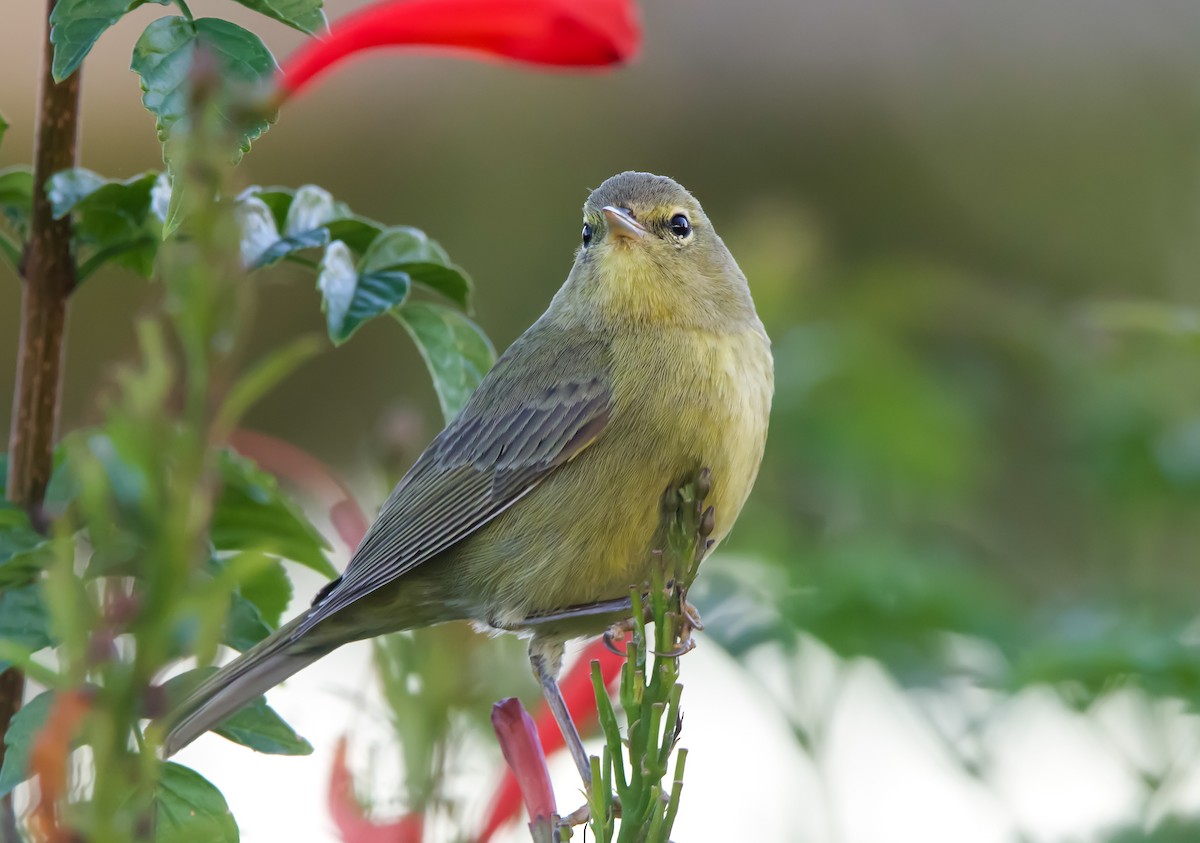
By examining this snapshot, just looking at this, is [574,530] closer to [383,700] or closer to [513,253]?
[383,700]

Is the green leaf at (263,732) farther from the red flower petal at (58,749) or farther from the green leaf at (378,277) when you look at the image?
the red flower petal at (58,749)

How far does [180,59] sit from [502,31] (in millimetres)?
418

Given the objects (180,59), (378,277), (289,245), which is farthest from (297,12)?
(378,277)

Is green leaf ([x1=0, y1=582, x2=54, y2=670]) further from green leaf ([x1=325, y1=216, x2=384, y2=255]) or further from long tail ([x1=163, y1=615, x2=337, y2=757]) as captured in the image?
green leaf ([x1=325, y1=216, x2=384, y2=255])

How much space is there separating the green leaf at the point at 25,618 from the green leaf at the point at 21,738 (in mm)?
89

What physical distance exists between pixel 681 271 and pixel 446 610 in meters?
0.97

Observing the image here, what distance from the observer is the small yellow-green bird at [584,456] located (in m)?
2.94

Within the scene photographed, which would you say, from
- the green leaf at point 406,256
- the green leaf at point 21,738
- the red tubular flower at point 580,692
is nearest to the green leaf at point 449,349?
the green leaf at point 406,256

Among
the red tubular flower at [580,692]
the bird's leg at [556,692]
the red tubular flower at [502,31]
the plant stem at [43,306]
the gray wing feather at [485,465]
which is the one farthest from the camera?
the gray wing feather at [485,465]

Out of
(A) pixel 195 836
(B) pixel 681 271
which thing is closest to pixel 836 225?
(B) pixel 681 271

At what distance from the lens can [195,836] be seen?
121 centimetres

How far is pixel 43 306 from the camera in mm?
1787

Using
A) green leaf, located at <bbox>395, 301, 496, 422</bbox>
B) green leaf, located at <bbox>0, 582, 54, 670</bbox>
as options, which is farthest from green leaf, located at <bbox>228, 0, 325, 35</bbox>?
green leaf, located at <bbox>0, 582, 54, 670</bbox>

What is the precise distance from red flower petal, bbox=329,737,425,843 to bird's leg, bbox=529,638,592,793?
247mm
